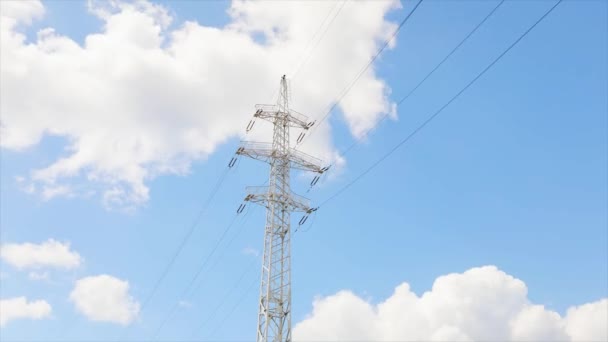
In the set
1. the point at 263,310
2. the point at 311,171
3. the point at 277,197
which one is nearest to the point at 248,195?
the point at 277,197

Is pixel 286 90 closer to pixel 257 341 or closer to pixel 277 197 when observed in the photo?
pixel 277 197

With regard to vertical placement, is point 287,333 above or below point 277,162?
below

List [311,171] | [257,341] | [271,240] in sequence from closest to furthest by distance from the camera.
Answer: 1. [257,341]
2. [271,240]
3. [311,171]

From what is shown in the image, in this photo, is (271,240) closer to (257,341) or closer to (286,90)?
(257,341)

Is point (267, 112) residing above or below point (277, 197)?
above

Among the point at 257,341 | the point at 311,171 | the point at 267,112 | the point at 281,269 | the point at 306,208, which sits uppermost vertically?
the point at 267,112

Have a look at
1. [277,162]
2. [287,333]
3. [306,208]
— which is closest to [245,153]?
[277,162]

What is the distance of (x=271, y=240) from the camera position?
49.8 meters

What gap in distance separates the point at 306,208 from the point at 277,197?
2.72 m

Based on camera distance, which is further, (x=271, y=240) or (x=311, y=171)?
(x=311, y=171)

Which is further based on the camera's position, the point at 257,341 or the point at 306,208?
the point at 306,208

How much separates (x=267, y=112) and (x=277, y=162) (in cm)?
478

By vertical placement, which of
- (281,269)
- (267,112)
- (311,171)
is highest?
(267,112)

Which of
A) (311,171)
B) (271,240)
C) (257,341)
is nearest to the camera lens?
(257,341)
